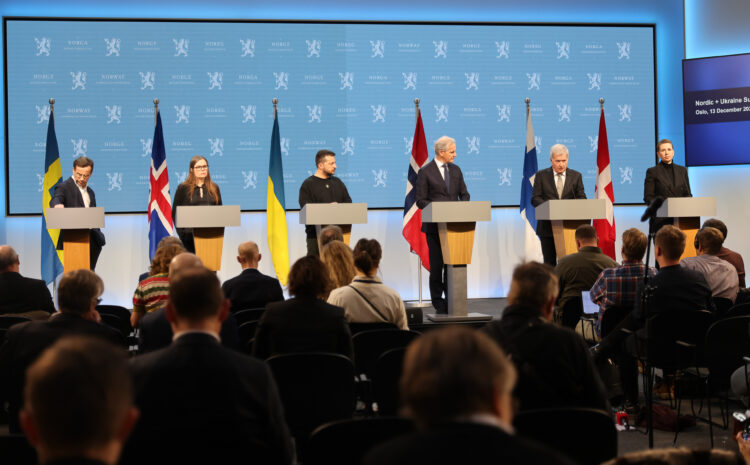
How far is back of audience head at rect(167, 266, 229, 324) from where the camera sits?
229 centimetres

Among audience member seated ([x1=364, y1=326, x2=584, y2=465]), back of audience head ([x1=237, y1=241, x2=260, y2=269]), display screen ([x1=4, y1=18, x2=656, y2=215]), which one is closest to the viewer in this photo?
audience member seated ([x1=364, y1=326, x2=584, y2=465])

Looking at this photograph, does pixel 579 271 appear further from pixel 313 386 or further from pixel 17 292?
pixel 17 292

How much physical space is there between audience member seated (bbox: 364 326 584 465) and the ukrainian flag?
7.22 meters

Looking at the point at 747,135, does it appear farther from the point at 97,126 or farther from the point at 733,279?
the point at 97,126

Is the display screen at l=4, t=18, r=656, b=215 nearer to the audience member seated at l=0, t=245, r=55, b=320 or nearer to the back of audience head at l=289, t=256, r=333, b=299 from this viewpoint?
the audience member seated at l=0, t=245, r=55, b=320

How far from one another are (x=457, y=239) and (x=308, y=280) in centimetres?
324

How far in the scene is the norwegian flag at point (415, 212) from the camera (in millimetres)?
8234

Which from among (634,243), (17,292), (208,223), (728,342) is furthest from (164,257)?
(728,342)

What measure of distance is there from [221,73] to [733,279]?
6428 mm

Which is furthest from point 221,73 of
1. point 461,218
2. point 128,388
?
point 128,388

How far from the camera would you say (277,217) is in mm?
8641

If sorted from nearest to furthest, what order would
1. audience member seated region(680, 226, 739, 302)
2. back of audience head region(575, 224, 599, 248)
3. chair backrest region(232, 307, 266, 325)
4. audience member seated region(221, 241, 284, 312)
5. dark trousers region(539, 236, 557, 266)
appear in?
chair backrest region(232, 307, 266, 325), audience member seated region(221, 241, 284, 312), audience member seated region(680, 226, 739, 302), back of audience head region(575, 224, 599, 248), dark trousers region(539, 236, 557, 266)

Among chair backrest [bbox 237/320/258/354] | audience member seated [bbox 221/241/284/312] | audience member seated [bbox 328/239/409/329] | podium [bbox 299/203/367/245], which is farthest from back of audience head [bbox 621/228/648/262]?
podium [bbox 299/203/367/245]

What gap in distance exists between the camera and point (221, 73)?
31.6 feet
